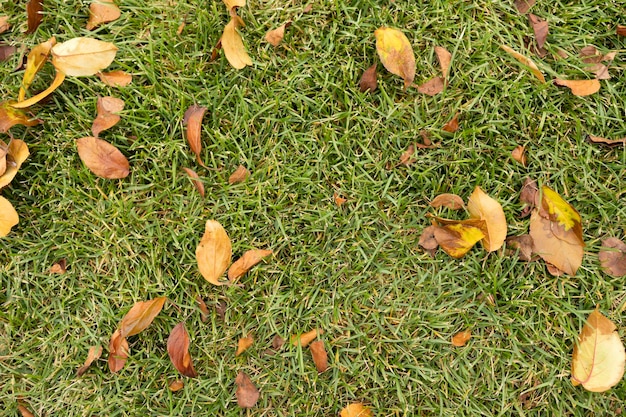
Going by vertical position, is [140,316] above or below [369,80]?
below

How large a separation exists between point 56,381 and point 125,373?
26 cm

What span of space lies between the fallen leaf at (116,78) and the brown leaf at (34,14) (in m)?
0.34

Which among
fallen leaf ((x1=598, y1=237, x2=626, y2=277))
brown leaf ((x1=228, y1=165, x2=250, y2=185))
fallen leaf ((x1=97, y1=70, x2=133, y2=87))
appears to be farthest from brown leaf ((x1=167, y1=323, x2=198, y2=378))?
fallen leaf ((x1=598, y1=237, x2=626, y2=277))

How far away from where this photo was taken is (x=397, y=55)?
1914 mm

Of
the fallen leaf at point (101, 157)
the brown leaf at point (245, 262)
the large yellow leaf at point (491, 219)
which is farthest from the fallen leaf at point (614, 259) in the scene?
the fallen leaf at point (101, 157)

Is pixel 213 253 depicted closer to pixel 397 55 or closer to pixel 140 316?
pixel 140 316

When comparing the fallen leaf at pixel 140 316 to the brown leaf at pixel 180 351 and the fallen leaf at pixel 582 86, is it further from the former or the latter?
the fallen leaf at pixel 582 86

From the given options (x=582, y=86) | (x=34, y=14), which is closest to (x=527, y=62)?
(x=582, y=86)

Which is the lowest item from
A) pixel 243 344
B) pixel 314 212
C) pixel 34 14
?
pixel 243 344

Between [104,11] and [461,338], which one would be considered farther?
[104,11]

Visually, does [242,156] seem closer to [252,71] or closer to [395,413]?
[252,71]

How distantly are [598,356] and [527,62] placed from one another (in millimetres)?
1080

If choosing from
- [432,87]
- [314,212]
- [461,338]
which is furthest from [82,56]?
[461,338]

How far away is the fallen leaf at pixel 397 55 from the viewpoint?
75.3 inches
